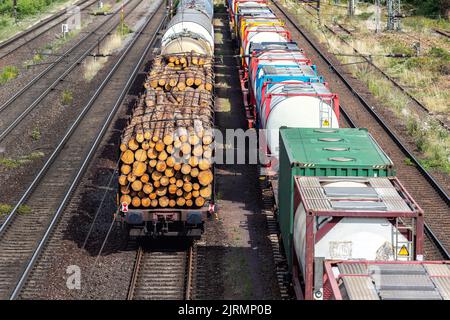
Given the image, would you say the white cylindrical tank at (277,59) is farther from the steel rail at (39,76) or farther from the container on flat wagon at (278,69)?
the steel rail at (39,76)

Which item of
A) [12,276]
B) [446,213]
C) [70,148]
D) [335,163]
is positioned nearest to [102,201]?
[12,276]

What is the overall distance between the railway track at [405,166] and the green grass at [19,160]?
38.0 feet

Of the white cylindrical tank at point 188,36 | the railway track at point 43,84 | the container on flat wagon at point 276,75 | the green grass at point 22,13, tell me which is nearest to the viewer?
the container on flat wagon at point 276,75

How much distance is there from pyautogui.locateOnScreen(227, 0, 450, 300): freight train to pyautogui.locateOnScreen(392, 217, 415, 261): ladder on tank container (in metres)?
0.02

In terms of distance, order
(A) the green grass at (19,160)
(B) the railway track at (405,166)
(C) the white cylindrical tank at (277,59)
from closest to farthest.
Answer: (B) the railway track at (405,166), (A) the green grass at (19,160), (C) the white cylindrical tank at (277,59)

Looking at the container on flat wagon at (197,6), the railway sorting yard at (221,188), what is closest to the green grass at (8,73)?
the railway sorting yard at (221,188)

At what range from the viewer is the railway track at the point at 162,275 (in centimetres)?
1480

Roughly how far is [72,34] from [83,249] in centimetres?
3310

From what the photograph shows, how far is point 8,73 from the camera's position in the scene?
118 feet

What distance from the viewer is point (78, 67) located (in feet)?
122

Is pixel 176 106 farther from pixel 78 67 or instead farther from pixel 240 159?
pixel 78 67

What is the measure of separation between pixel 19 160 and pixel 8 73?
13897 mm
